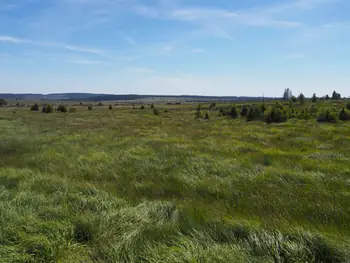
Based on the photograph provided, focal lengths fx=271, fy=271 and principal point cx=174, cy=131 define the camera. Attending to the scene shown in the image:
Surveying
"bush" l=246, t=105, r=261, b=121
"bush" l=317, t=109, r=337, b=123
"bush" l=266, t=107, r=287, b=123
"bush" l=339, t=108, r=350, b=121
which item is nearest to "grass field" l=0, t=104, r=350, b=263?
"bush" l=266, t=107, r=287, b=123

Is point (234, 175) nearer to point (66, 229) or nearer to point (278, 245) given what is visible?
point (278, 245)

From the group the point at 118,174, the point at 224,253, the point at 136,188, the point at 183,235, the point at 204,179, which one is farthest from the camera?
the point at 118,174

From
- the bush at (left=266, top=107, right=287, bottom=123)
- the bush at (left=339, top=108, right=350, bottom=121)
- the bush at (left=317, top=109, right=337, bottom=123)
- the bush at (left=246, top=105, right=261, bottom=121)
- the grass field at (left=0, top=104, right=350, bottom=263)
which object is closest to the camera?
the grass field at (left=0, top=104, right=350, bottom=263)

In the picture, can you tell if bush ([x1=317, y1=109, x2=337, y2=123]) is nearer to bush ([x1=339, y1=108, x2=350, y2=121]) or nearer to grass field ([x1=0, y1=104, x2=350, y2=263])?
bush ([x1=339, y1=108, x2=350, y2=121])

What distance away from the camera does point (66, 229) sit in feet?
14.6

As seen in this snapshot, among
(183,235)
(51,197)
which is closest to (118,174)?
(51,197)

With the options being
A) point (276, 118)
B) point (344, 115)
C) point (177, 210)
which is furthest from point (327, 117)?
point (177, 210)

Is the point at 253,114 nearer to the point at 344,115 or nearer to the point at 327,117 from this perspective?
the point at 327,117

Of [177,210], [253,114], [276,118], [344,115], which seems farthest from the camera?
[253,114]

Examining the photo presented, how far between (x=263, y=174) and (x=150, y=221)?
14.5ft

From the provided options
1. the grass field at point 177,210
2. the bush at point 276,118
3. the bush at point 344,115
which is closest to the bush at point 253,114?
the bush at point 276,118

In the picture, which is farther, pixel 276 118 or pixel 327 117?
pixel 276 118

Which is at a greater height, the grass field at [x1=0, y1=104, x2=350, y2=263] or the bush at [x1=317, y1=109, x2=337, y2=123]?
the bush at [x1=317, y1=109, x2=337, y2=123]

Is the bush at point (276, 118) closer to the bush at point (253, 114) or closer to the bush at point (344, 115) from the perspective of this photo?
the bush at point (253, 114)
